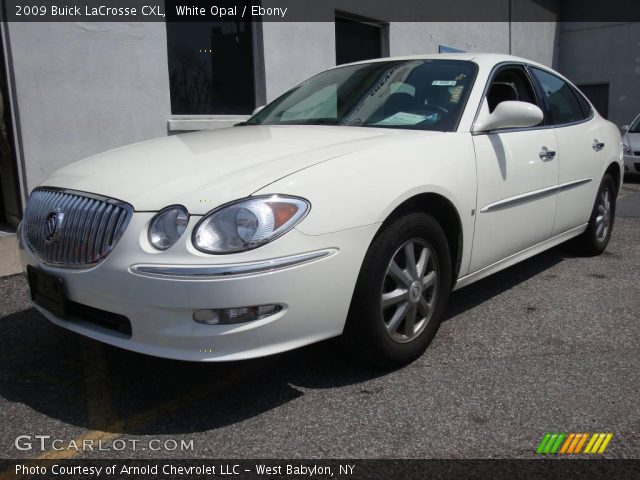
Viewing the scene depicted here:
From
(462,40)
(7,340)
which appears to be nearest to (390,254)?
(7,340)

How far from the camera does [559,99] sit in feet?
14.6

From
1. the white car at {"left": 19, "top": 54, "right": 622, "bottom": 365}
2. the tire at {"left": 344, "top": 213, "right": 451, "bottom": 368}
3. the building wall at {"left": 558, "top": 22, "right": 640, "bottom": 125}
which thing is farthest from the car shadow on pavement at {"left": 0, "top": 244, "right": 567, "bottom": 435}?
the building wall at {"left": 558, "top": 22, "right": 640, "bottom": 125}

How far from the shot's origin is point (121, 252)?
2.34 meters

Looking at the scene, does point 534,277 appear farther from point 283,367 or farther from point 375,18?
point 375,18

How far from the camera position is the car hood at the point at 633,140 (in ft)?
36.9

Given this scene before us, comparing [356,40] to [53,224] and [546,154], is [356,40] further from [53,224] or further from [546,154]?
[53,224]

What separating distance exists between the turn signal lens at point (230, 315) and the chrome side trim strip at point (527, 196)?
1.48 meters

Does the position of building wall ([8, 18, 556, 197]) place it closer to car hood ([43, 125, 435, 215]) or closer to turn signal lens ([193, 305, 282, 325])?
car hood ([43, 125, 435, 215])

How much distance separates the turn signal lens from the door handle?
2264 mm

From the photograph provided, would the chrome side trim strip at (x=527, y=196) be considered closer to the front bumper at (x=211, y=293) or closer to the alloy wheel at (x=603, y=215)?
the alloy wheel at (x=603, y=215)

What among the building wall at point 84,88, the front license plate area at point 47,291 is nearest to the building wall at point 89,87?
the building wall at point 84,88

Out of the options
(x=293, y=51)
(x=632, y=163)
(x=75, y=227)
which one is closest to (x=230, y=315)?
(x=75, y=227)

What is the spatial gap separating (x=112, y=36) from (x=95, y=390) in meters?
4.72

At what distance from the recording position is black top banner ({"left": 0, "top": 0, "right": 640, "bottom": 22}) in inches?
232
